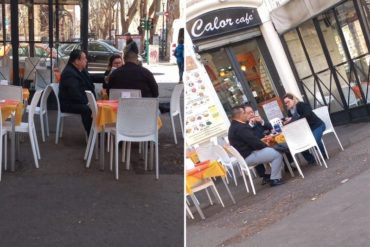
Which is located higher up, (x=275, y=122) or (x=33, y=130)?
(x=33, y=130)

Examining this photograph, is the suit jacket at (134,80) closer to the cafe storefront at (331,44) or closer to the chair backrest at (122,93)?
the chair backrest at (122,93)

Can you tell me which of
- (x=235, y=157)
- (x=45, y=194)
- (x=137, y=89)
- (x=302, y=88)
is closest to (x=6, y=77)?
(x=137, y=89)

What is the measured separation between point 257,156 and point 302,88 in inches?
8.2

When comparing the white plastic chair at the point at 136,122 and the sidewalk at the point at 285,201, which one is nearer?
the sidewalk at the point at 285,201

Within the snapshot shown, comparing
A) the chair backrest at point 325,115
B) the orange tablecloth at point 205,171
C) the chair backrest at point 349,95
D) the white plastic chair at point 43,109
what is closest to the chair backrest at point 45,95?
the white plastic chair at point 43,109

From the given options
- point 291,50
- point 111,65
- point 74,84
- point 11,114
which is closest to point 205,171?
point 291,50

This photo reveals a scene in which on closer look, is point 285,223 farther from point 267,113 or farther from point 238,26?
point 238,26

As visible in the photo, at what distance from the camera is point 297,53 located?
4.53 feet

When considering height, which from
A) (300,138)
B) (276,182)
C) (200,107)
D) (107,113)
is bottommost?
(276,182)

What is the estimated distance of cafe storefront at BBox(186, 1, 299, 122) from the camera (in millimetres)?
1374

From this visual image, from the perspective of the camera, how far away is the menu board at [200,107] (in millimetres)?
1478

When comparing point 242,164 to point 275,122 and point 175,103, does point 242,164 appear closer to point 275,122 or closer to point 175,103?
point 275,122

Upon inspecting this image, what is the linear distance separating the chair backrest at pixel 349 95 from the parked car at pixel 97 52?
88 centimetres

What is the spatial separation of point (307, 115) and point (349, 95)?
0.14 m
